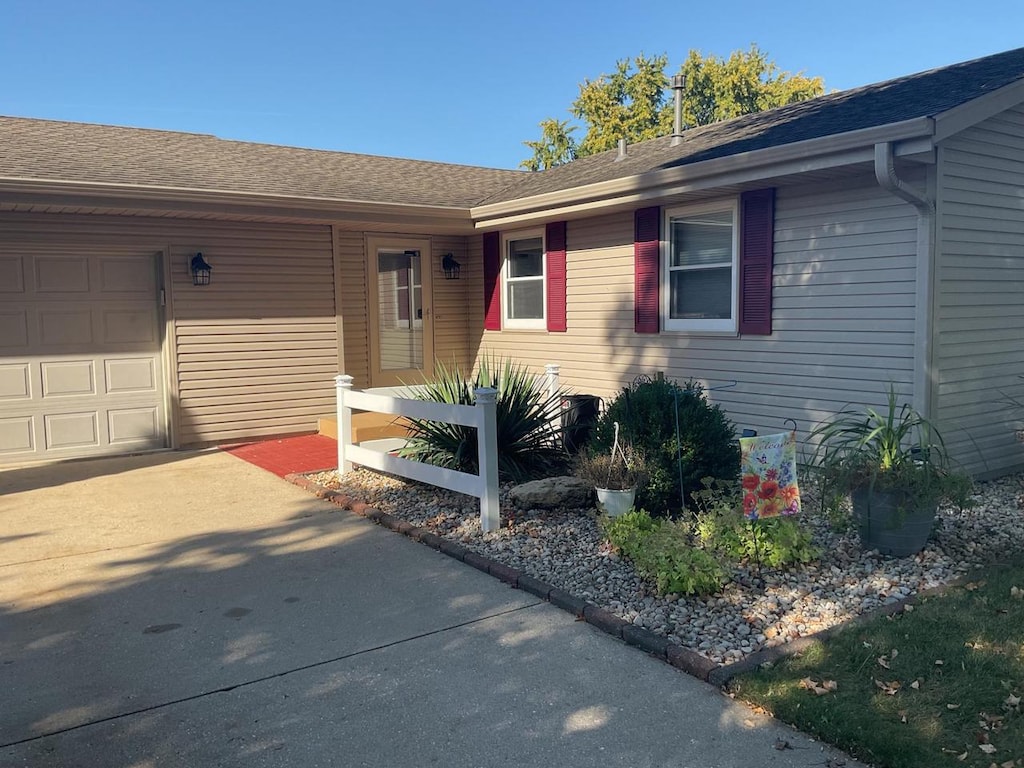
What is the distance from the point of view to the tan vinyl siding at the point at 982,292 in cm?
671

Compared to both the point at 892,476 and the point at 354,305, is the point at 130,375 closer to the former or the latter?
the point at 354,305

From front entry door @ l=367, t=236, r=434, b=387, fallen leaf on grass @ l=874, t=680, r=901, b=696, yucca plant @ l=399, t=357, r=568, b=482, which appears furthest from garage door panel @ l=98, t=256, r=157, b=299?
fallen leaf on grass @ l=874, t=680, r=901, b=696

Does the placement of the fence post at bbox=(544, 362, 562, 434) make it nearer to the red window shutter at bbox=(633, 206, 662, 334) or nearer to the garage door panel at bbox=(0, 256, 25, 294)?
the red window shutter at bbox=(633, 206, 662, 334)

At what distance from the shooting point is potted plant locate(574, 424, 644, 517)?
223 inches

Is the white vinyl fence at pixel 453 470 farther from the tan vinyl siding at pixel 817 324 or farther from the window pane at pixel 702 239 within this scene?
the window pane at pixel 702 239

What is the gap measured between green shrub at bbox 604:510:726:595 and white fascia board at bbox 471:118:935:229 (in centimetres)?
344

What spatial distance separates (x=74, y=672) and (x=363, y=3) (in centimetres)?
1858

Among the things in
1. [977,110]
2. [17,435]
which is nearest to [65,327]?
[17,435]

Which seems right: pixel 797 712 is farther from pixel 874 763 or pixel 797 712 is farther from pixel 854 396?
pixel 854 396

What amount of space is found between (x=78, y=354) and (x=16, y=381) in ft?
2.12

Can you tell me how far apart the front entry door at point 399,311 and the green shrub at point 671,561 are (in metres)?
6.77

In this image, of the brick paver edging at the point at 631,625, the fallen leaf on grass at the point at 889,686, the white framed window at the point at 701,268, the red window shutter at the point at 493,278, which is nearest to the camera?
the fallen leaf on grass at the point at 889,686


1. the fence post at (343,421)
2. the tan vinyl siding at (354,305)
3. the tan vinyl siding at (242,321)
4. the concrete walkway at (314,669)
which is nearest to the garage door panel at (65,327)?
the tan vinyl siding at (242,321)

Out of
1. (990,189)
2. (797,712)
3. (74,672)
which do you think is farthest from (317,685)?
(990,189)
